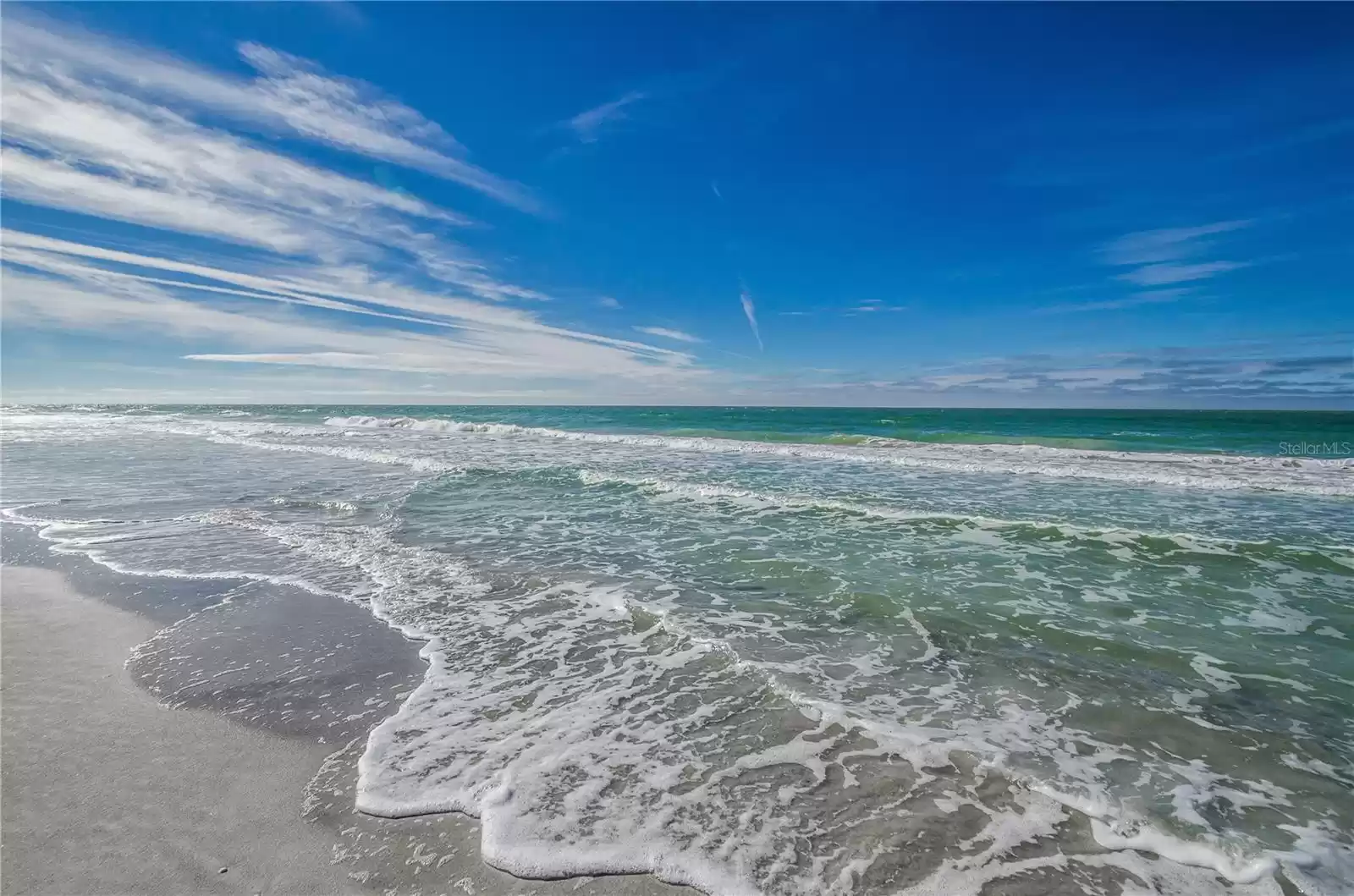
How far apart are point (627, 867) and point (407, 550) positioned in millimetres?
7274

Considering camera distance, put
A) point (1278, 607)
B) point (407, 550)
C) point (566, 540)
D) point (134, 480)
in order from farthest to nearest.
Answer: point (134, 480)
point (566, 540)
point (407, 550)
point (1278, 607)

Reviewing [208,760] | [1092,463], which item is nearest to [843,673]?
[208,760]

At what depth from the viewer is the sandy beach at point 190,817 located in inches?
112

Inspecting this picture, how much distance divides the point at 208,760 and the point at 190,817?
645 millimetres

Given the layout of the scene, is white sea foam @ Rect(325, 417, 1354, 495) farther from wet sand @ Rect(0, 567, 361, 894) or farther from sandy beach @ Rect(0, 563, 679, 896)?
wet sand @ Rect(0, 567, 361, 894)

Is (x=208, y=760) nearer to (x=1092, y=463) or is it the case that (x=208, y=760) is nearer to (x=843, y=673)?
(x=843, y=673)

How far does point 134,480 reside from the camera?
15656 millimetres

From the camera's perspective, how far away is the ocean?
3.17m

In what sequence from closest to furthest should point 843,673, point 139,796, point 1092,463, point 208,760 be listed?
point 139,796
point 208,760
point 843,673
point 1092,463

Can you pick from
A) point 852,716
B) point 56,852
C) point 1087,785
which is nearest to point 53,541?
point 56,852

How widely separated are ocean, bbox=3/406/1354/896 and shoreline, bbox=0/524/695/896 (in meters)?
0.22

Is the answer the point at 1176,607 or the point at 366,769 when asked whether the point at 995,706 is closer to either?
the point at 1176,607

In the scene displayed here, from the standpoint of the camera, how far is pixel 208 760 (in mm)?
3775

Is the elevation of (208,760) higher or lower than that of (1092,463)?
lower
